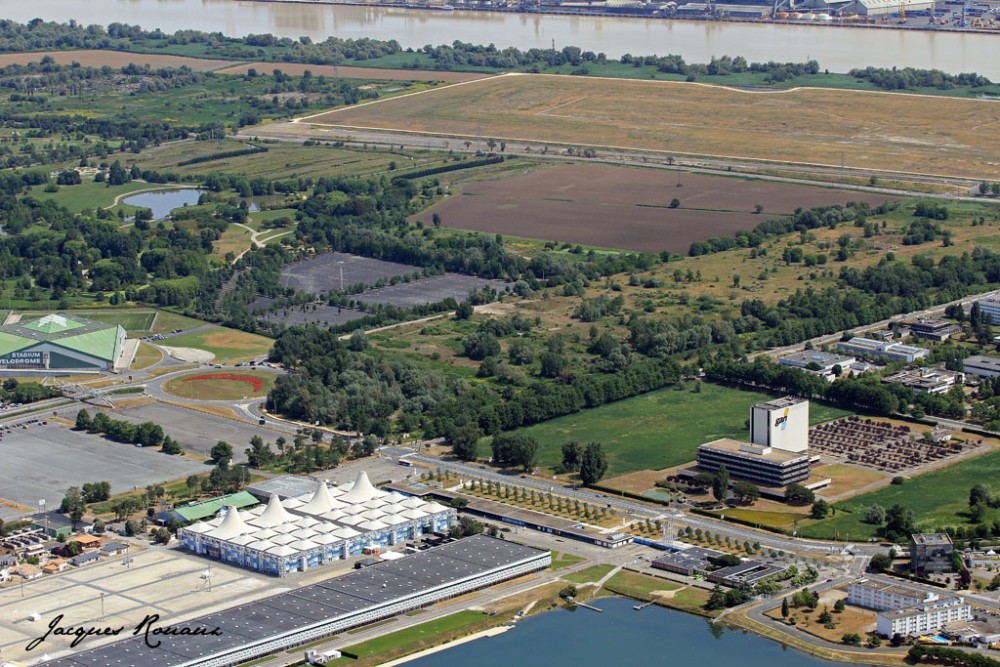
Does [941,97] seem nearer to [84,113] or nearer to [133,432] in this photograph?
[84,113]

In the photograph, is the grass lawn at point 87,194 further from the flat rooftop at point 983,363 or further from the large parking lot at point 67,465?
the flat rooftop at point 983,363

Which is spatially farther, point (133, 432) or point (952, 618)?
point (133, 432)

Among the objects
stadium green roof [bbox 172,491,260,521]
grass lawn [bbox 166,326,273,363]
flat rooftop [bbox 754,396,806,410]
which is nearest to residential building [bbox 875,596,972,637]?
flat rooftop [bbox 754,396,806,410]

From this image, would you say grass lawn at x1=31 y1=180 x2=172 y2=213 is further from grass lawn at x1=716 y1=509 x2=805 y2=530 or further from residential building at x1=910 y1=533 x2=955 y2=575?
residential building at x1=910 y1=533 x2=955 y2=575

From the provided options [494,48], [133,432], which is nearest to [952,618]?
[133,432]

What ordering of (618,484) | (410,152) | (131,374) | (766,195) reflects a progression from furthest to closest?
(410,152) → (766,195) → (131,374) → (618,484)

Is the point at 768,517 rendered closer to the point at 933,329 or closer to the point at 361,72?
the point at 933,329

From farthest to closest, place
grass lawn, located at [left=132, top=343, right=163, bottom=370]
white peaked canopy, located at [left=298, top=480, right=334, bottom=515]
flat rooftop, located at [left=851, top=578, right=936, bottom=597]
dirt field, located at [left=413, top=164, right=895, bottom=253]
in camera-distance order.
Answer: dirt field, located at [left=413, top=164, right=895, bottom=253] → grass lawn, located at [left=132, top=343, right=163, bottom=370] → white peaked canopy, located at [left=298, top=480, right=334, bottom=515] → flat rooftop, located at [left=851, top=578, right=936, bottom=597]

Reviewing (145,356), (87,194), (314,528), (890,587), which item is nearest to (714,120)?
(87,194)
